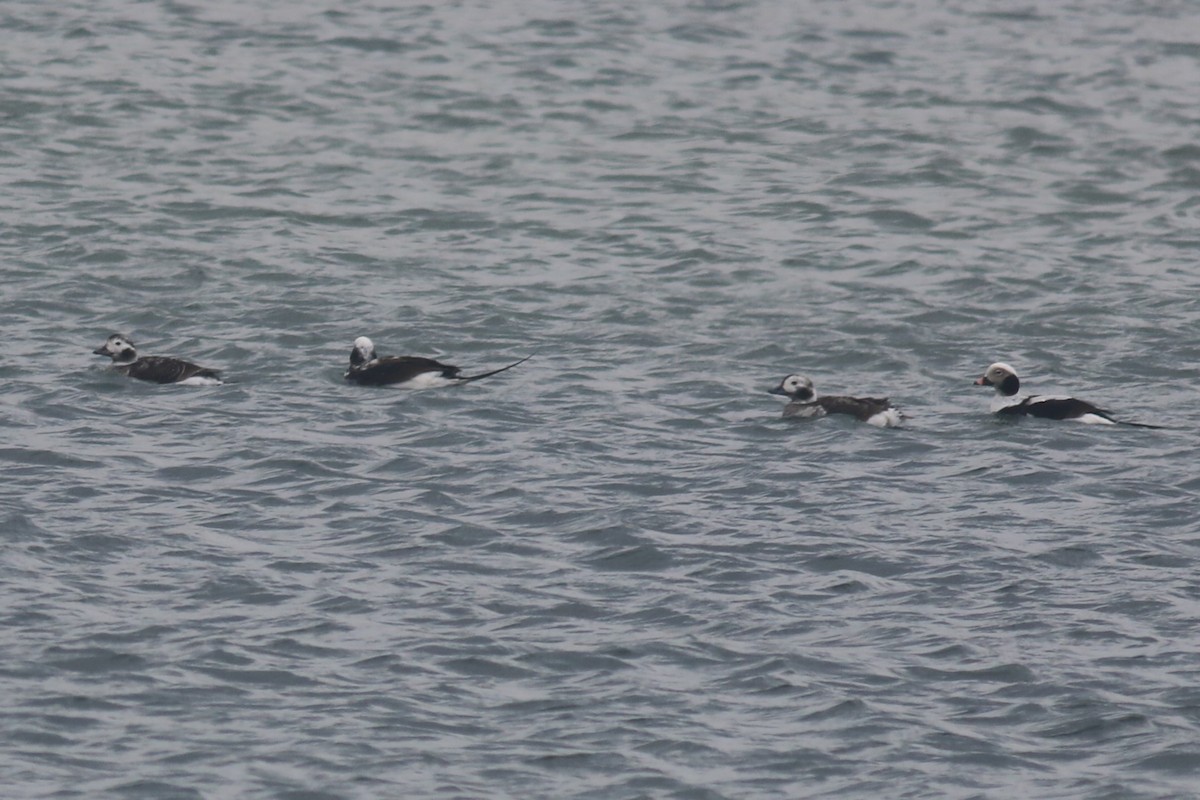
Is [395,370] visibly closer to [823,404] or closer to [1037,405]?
[823,404]

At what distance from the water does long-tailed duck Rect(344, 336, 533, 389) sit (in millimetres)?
234

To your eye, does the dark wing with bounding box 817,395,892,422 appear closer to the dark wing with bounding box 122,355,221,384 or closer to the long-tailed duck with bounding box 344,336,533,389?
the long-tailed duck with bounding box 344,336,533,389

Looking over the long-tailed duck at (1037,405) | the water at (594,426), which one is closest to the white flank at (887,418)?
the water at (594,426)

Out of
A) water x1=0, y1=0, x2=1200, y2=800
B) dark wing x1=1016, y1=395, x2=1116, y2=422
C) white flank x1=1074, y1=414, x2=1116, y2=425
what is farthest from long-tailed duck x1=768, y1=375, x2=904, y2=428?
white flank x1=1074, y1=414, x2=1116, y2=425

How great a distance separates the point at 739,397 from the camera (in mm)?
18281

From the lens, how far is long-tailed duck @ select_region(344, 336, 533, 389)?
1807 centimetres

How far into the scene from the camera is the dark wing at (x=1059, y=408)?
57.1ft

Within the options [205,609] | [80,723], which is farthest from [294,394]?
[80,723]

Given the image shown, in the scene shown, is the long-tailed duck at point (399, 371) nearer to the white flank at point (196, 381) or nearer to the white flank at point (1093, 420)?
the white flank at point (196, 381)

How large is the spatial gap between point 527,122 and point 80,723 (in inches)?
745

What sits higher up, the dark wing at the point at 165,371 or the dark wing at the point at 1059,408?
the dark wing at the point at 165,371

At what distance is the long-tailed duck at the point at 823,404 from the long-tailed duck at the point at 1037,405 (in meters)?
0.95

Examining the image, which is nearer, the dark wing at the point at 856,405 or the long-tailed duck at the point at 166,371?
the dark wing at the point at 856,405

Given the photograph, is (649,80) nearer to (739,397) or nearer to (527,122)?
(527,122)
